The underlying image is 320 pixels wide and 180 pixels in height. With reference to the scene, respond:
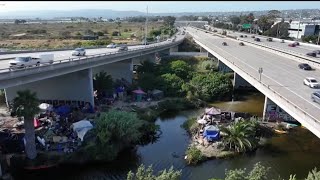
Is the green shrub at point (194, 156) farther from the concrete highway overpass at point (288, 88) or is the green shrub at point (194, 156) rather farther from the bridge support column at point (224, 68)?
the bridge support column at point (224, 68)

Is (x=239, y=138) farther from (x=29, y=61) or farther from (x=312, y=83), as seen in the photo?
(x=29, y=61)

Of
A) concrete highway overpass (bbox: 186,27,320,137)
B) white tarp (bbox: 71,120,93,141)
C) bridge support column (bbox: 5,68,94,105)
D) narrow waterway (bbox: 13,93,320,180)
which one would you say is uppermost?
concrete highway overpass (bbox: 186,27,320,137)

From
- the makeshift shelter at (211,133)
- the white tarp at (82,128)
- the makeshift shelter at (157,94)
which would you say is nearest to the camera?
the white tarp at (82,128)

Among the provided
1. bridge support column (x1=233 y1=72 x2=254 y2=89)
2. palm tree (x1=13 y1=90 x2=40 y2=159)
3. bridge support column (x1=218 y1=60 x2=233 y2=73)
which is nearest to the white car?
bridge support column (x1=233 y1=72 x2=254 y2=89)

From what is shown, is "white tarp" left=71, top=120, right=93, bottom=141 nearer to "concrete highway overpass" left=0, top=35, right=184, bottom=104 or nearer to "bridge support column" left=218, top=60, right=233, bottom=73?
"concrete highway overpass" left=0, top=35, right=184, bottom=104

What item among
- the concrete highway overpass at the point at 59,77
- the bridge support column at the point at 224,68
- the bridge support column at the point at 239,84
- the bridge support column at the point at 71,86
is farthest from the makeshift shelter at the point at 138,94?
the bridge support column at the point at 224,68
